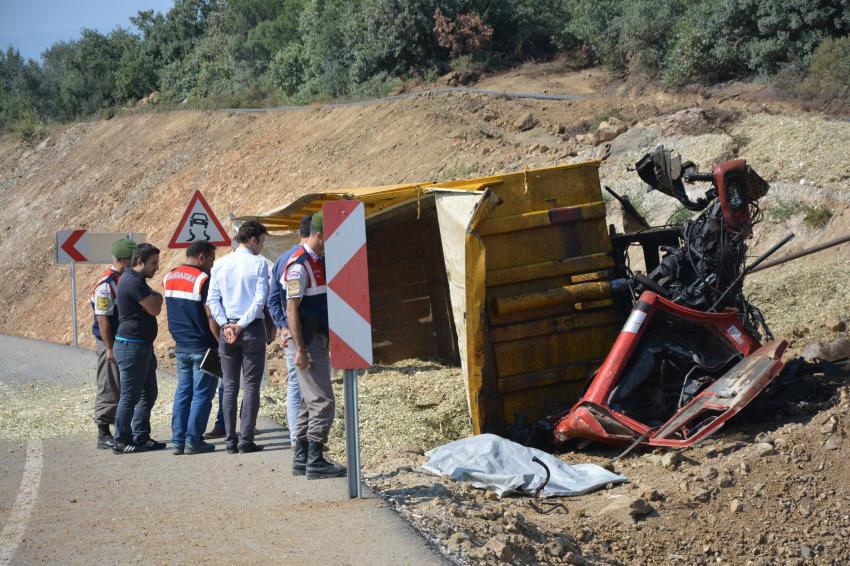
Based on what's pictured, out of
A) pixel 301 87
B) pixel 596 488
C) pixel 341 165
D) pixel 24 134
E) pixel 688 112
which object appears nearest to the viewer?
pixel 596 488

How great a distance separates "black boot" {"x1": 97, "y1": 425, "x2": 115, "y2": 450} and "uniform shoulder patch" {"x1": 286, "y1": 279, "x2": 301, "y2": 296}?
3001 mm

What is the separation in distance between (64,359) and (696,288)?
38.6ft

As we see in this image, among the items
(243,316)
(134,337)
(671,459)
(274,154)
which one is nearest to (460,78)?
(274,154)

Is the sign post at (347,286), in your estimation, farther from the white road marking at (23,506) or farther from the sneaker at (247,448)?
the sneaker at (247,448)

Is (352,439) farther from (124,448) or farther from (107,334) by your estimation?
(107,334)

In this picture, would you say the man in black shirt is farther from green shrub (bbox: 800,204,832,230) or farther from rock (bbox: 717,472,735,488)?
green shrub (bbox: 800,204,832,230)

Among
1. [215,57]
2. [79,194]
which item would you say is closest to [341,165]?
[79,194]

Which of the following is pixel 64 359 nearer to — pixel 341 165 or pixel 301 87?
pixel 341 165

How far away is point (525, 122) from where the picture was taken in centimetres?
1975

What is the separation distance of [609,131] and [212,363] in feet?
33.7

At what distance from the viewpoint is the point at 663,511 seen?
22.2 feet

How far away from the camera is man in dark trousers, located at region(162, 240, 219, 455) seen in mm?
8594

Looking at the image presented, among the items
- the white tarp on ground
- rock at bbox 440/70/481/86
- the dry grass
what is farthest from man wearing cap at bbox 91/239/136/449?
rock at bbox 440/70/481/86

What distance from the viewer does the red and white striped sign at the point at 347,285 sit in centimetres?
638
